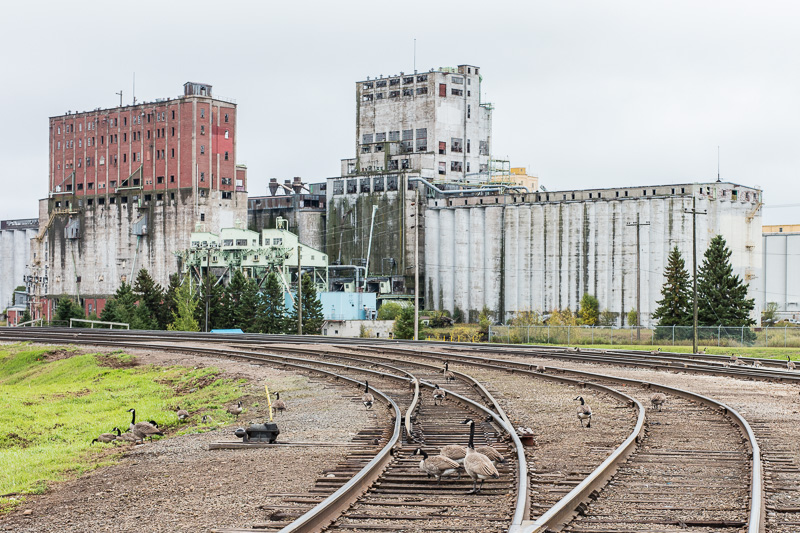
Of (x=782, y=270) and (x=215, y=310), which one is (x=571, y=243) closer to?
(x=782, y=270)

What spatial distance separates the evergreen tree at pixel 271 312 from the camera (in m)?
95.2

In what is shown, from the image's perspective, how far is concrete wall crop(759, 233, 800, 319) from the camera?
13912 cm

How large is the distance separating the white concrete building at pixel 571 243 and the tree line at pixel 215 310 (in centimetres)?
2678

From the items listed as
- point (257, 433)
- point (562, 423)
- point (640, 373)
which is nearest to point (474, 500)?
point (257, 433)

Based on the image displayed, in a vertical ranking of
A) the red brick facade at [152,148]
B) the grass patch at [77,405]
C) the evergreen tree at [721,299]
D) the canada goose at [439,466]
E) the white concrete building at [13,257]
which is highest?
the red brick facade at [152,148]

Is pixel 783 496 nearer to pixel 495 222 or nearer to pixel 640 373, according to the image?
pixel 640 373

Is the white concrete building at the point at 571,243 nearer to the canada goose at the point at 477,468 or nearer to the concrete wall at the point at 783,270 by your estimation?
the concrete wall at the point at 783,270

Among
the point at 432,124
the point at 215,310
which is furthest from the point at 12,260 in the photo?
the point at 215,310

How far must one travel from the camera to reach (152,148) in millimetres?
134250

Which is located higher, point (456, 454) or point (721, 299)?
point (721, 299)

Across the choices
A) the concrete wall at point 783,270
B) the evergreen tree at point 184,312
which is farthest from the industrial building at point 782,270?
the evergreen tree at point 184,312

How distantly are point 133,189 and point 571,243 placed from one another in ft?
198

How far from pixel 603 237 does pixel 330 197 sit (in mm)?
39034

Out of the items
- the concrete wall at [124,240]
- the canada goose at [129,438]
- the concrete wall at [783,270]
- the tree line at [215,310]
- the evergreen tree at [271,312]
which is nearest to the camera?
the canada goose at [129,438]
